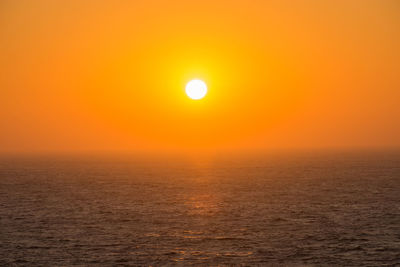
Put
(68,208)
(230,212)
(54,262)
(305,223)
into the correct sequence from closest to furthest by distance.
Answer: (54,262), (305,223), (230,212), (68,208)

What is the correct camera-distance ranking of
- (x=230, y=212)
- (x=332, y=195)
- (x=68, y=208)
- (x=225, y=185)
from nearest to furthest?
1. (x=230, y=212)
2. (x=68, y=208)
3. (x=332, y=195)
4. (x=225, y=185)

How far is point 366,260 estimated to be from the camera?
4569 cm

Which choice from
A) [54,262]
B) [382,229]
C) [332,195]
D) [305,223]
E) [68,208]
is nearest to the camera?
[54,262]

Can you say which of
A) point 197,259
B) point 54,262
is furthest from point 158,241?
point 54,262

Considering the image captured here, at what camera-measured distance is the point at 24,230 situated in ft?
195

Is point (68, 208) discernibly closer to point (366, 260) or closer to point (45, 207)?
point (45, 207)

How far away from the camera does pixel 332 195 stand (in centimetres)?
9306

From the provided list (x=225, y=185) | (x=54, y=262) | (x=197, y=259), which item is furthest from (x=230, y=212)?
(x=225, y=185)

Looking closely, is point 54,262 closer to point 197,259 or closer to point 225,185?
point 197,259

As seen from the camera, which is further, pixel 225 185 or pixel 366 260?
pixel 225 185

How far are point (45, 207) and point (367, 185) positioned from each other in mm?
75151

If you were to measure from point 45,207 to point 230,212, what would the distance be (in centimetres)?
3297

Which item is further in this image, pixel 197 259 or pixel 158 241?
Answer: pixel 158 241

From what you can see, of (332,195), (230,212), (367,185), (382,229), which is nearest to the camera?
(382,229)
